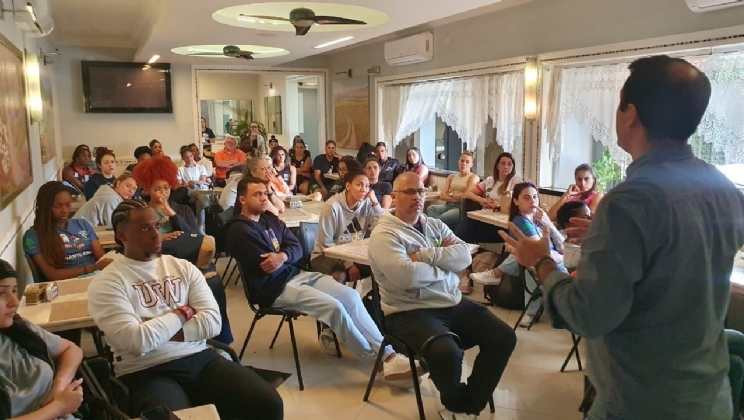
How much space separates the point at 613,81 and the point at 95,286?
166 inches

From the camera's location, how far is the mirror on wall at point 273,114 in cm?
1222

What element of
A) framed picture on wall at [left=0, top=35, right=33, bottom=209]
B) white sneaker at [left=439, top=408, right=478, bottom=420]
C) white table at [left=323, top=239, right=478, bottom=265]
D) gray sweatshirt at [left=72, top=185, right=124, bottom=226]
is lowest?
white sneaker at [left=439, top=408, right=478, bottom=420]

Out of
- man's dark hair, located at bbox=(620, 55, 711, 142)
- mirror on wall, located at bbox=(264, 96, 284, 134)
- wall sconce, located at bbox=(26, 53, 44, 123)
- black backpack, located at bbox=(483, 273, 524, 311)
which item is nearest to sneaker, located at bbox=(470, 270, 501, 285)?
black backpack, located at bbox=(483, 273, 524, 311)

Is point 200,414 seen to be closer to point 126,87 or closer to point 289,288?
point 289,288

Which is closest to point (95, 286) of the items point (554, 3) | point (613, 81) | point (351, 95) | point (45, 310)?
point (45, 310)

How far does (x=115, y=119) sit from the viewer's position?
8812 millimetres

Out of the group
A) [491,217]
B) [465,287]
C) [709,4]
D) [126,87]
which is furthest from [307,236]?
[126,87]

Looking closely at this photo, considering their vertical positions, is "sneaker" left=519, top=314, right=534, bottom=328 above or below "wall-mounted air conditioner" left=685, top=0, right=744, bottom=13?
below

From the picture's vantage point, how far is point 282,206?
4.84 meters

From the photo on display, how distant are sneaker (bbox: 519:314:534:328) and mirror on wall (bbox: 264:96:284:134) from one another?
29.7 feet

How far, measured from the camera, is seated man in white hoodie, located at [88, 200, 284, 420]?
2.03 metres

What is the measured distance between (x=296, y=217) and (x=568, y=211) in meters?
2.08

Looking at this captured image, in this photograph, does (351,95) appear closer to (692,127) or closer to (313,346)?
(313,346)

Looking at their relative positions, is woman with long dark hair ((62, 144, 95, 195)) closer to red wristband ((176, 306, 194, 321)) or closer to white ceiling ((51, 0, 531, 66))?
white ceiling ((51, 0, 531, 66))
